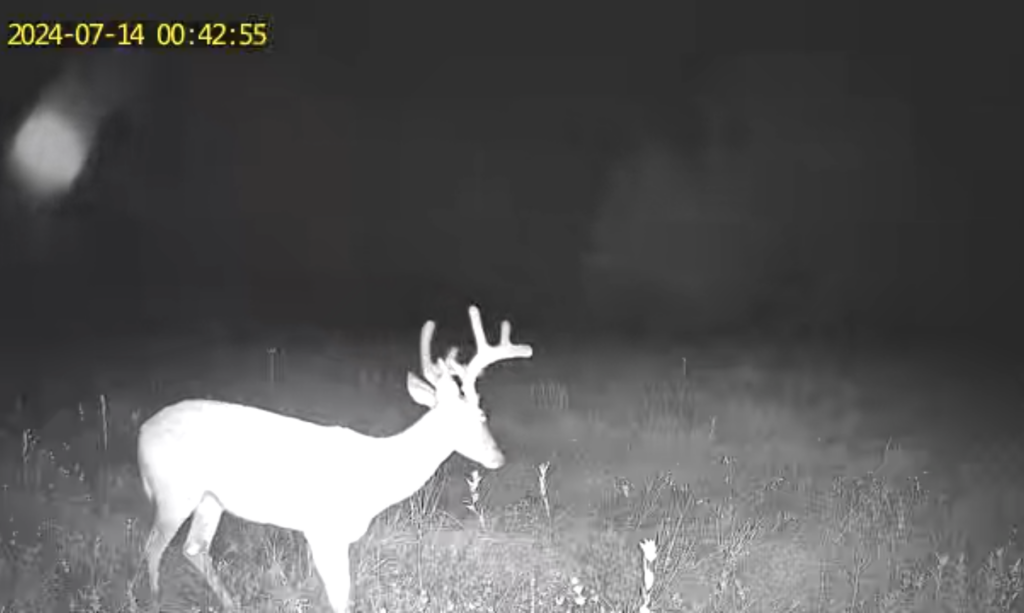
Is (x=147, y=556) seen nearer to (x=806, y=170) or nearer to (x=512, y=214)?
(x=512, y=214)

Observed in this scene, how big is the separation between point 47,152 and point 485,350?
1.03m

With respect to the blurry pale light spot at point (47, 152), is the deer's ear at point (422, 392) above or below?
below

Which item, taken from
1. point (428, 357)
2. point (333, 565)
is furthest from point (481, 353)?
point (333, 565)

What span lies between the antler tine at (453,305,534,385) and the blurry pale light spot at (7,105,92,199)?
2.99ft

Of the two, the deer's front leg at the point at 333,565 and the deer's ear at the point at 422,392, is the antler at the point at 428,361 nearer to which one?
the deer's ear at the point at 422,392

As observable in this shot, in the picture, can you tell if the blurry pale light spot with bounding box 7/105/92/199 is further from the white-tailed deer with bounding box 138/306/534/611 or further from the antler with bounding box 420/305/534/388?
the antler with bounding box 420/305/534/388

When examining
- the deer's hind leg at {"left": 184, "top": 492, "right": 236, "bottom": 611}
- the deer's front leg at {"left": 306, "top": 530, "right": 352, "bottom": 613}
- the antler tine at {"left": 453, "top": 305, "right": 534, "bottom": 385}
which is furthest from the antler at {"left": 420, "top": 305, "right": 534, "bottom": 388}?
the deer's hind leg at {"left": 184, "top": 492, "right": 236, "bottom": 611}

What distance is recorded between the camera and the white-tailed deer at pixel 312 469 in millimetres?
2871

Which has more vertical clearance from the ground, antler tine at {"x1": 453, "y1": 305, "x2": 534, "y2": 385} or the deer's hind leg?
antler tine at {"x1": 453, "y1": 305, "x2": 534, "y2": 385}

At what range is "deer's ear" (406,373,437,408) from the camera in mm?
2883
